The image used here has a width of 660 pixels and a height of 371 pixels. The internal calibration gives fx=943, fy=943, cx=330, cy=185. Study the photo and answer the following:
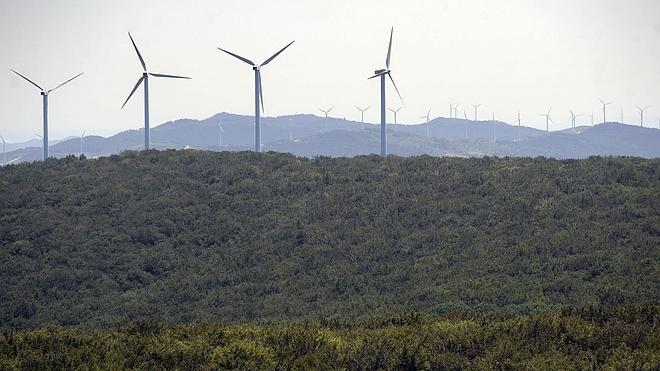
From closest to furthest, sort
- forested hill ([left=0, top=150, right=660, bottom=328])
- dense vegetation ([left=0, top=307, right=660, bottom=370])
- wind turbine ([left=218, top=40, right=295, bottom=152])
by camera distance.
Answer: dense vegetation ([left=0, top=307, right=660, bottom=370]), forested hill ([left=0, top=150, right=660, bottom=328]), wind turbine ([left=218, top=40, right=295, bottom=152])

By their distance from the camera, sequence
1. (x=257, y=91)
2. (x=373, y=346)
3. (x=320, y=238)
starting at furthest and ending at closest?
(x=257, y=91)
(x=320, y=238)
(x=373, y=346)

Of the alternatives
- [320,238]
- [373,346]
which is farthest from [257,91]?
[373,346]

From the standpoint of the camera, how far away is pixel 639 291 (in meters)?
45.3

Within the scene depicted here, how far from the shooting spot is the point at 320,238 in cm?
6206

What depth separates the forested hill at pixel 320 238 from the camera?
4988 centimetres

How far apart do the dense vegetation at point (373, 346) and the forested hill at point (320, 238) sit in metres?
20.3

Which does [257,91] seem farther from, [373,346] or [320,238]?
[373,346]

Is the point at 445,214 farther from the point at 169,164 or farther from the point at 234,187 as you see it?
the point at 169,164

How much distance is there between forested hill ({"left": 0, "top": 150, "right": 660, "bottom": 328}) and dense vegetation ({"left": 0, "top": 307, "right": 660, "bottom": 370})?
20.3 meters

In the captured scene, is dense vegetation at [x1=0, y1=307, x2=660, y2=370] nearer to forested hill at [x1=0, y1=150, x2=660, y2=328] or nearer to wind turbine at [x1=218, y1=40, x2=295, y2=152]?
forested hill at [x1=0, y1=150, x2=660, y2=328]

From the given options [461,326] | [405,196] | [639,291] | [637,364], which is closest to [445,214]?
[405,196]

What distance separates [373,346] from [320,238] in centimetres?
4027

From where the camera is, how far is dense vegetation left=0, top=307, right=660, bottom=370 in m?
20.8

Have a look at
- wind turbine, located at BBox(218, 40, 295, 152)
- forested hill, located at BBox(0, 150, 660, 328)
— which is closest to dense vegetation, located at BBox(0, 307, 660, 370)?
forested hill, located at BBox(0, 150, 660, 328)
